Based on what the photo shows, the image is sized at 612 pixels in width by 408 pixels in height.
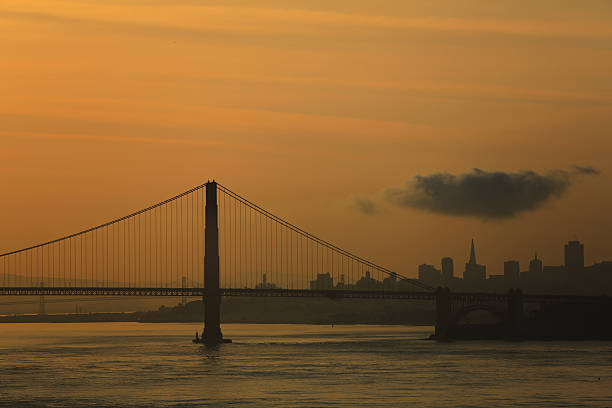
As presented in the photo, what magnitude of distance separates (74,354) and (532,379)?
2358 inches

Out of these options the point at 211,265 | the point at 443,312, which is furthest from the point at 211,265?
the point at 443,312

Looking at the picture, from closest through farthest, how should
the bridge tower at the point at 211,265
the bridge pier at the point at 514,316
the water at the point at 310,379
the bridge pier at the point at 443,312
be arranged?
the water at the point at 310,379 → the bridge tower at the point at 211,265 → the bridge pier at the point at 443,312 → the bridge pier at the point at 514,316

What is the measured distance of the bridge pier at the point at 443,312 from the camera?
15538 centimetres

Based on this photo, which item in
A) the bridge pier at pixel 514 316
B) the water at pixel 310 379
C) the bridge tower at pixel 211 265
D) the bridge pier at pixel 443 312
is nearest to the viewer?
the water at pixel 310 379

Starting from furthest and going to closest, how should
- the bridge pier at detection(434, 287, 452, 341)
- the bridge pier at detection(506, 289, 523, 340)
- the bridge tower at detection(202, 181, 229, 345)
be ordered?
the bridge pier at detection(506, 289, 523, 340) → the bridge pier at detection(434, 287, 452, 341) → the bridge tower at detection(202, 181, 229, 345)

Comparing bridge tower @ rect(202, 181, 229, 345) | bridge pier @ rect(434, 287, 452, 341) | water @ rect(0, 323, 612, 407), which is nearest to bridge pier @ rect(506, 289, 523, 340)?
bridge pier @ rect(434, 287, 452, 341)

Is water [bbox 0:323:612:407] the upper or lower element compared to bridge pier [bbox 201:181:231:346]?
lower

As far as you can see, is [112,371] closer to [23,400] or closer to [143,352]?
[23,400]

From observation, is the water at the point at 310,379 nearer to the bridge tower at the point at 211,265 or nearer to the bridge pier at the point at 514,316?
the bridge tower at the point at 211,265

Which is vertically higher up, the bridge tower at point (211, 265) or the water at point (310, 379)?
the bridge tower at point (211, 265)

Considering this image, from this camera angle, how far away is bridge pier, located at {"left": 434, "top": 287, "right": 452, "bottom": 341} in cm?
15538

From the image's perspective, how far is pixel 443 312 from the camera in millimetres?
157125

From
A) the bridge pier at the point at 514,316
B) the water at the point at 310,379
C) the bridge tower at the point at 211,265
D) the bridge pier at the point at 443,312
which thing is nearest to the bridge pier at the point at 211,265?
the bridge tower at the point at 211,265

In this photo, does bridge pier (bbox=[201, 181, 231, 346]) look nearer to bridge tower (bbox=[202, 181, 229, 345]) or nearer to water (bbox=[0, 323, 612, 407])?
bridge tower (bbox=[202, 181, 229, 345])
